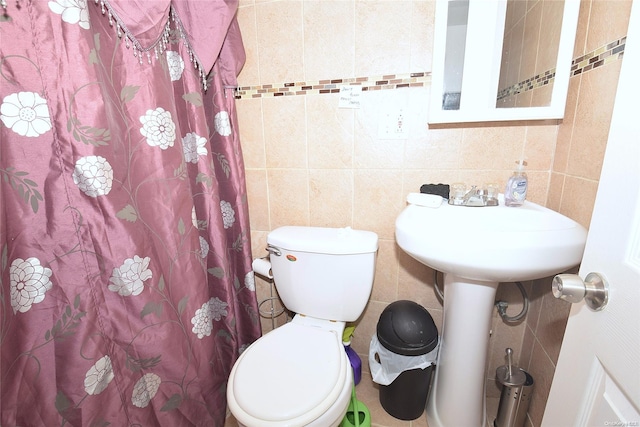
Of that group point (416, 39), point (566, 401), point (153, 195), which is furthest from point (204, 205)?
point (566, 401)

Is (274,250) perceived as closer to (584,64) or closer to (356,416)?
(356,416)

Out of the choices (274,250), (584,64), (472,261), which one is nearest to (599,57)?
(584,64)

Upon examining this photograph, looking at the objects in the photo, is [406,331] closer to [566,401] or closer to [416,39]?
[566,401]

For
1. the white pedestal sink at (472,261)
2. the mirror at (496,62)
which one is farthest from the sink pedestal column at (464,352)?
the mirror at (496,62)

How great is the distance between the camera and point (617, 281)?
395 millimetres

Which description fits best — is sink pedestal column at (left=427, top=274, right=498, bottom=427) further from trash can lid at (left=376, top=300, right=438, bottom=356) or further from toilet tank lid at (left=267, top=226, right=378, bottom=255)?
toilet tank lid at (left=267, top=226, right=378, bottom=255)

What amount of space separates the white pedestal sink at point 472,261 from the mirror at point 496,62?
0.34 m

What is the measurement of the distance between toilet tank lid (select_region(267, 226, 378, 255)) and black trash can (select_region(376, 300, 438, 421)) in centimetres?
28

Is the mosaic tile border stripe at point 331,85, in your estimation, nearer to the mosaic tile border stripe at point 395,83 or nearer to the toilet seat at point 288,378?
the mosaic tile border stripe at point 395,83

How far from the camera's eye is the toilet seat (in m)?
0.72

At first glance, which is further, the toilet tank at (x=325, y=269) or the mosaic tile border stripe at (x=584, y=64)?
the toilet tank at (x=325, y=269)

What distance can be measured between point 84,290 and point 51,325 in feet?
0.32

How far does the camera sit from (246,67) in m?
1.16

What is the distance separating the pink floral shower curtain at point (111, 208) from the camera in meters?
0.63
